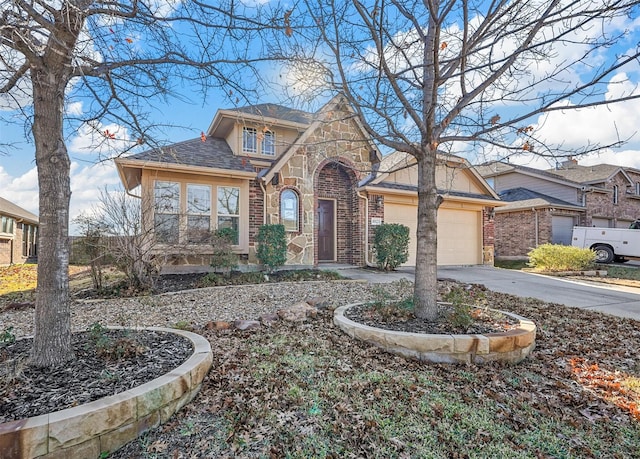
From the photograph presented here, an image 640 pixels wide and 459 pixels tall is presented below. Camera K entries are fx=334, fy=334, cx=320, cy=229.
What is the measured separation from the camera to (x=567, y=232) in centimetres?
1775

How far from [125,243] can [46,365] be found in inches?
175

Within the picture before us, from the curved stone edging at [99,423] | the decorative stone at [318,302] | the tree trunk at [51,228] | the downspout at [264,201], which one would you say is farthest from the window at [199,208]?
the curved stone edging at [99,423]

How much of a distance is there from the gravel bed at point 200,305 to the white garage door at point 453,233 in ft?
14.8

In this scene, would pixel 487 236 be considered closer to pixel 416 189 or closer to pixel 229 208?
pixel 416 189

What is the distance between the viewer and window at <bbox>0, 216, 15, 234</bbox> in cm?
1657

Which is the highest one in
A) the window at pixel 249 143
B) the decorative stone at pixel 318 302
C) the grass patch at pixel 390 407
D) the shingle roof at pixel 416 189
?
the window at pixel 249 143

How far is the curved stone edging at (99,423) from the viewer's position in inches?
72.5

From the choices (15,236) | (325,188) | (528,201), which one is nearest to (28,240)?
(15,236)

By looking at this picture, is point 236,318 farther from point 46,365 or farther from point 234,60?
point 234,60

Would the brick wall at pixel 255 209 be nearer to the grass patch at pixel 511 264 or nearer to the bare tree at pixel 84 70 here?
the bare tree at pixel 84 70

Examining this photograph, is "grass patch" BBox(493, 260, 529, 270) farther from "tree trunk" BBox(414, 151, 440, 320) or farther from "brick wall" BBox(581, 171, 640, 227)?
"tree trunk" BBox(414, 151, 440, 320)

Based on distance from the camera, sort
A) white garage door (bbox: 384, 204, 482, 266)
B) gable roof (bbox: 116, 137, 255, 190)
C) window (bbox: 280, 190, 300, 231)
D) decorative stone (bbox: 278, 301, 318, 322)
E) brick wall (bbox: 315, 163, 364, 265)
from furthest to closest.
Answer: white garage door (bbox: 384, 204, 482, 266) → brick wall (bbox: 315, 163, 364, 265) → window (bbox: 280, 190, 300, 231) → gable roof (bbox: 116, 137, 255, 190) → decorative stone (bbox: 278, 301, 318, 322)

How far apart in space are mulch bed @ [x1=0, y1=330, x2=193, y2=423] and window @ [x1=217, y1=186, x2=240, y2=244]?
21.5ft

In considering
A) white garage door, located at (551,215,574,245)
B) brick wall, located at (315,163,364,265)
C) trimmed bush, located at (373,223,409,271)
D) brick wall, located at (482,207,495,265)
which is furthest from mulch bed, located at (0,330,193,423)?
white garage door, located at (551,215,574,245)
